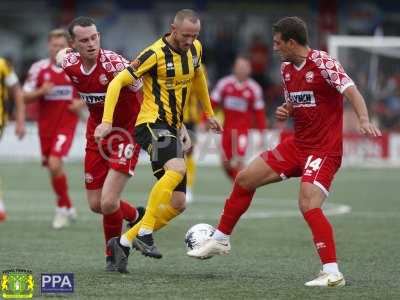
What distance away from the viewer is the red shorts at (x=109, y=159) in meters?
9.16

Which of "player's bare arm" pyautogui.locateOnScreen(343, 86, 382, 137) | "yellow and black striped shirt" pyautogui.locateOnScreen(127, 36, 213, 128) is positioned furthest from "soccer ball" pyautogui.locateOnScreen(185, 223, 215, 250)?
"player's bare arm" pyautogui.locateOnScreen(343, 86, 382, 137)

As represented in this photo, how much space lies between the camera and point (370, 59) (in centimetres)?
2625

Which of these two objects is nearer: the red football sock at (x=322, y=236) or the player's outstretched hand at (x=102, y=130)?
the red football sock at (x=322, y=236)

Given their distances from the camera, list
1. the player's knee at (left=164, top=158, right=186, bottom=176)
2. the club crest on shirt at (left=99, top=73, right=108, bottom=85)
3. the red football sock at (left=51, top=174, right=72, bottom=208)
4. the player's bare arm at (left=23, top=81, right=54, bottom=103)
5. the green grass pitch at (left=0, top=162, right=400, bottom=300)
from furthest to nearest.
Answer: the player's bare arm at (left=23, top=81, right=54, bottom=103), the red football sock at (left=51, top=174, right=72, bottom=208), the club crest on shirt at (left=99, top=73, right=108, bottom=85), the player's knee at (left=164, top=158, right=186, bottom=176), the green grass pitch at (left=0, top=162, right=400, bottom=300)

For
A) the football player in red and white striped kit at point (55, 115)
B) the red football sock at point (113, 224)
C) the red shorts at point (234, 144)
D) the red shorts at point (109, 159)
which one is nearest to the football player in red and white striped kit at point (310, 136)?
the red football sock at point (113, 224)

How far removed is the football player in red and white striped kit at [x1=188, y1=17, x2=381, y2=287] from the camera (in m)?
8.24

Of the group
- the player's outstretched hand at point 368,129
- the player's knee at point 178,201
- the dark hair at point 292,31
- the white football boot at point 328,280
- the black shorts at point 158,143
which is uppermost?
the dark hair at point 292,31

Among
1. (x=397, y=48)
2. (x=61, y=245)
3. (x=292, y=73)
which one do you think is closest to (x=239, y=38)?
(x=397, y=48)

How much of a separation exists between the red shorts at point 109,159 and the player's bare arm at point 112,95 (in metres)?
0.57

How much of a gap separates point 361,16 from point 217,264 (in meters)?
23.9

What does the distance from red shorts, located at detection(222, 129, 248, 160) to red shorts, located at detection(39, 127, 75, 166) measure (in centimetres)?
564

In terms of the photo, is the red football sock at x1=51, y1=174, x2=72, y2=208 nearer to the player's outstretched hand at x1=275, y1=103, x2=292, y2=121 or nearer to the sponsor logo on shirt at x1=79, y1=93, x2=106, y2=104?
the sponsor logo on shirt at x1=79, y1=93, x2=106, y2=104

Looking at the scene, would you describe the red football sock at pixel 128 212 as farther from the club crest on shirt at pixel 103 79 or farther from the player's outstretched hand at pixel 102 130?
the player's outstretched hand at pixel 102 130

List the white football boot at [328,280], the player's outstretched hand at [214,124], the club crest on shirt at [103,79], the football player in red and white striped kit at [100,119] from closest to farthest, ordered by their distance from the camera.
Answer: the white football boot at [328,280], the football player in red and white striped kit at [100,119], the club crest on shirt at [103,79], the player's outstretched hand at [214,124]
